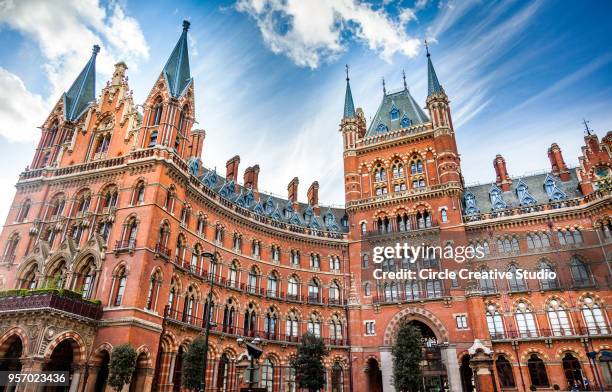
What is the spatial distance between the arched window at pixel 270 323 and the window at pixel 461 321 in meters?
18.9

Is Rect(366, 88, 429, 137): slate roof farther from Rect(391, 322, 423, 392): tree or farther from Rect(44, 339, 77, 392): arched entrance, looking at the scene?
Rect(44, 339, 77, 392): arched entrance

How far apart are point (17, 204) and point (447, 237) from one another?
141 feet

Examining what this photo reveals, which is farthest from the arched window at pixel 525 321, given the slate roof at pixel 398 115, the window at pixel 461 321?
the slate roof at pixel 398 115

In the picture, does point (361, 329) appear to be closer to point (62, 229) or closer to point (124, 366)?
point (124, 366)

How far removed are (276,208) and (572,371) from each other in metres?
34.6

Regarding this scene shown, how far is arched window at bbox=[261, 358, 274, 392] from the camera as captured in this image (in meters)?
40.0

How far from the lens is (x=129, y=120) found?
37281mm

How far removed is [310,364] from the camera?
36.3m

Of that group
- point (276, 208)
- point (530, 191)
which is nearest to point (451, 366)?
point (530, 191)

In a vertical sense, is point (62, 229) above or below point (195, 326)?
above

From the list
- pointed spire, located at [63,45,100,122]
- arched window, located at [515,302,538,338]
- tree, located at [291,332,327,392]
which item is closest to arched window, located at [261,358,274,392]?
tree, located at [291,332,327,392]

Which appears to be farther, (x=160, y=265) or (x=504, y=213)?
(x=504, y=213)

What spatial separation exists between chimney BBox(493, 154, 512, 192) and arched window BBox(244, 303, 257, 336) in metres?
33.3

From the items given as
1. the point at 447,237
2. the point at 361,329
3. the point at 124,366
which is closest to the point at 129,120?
the point at 124,366
